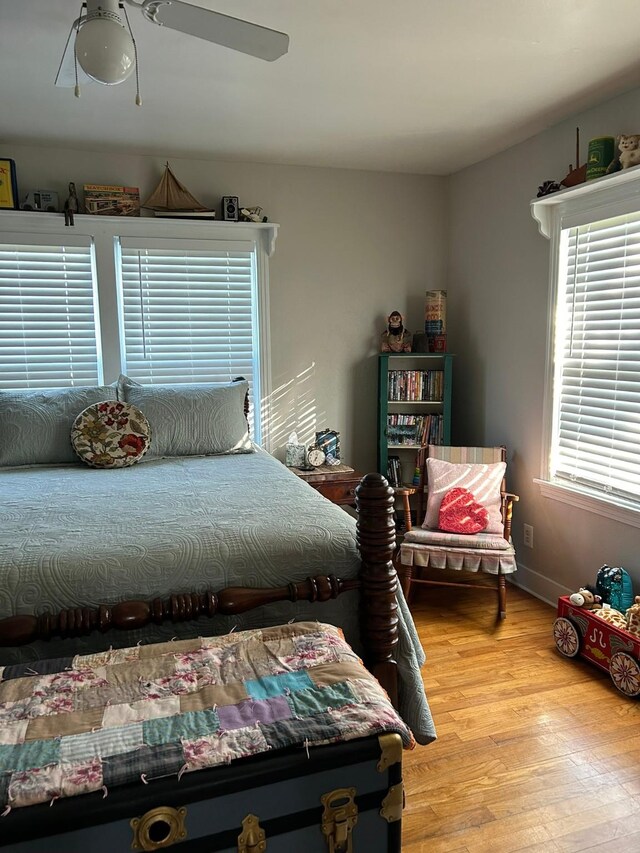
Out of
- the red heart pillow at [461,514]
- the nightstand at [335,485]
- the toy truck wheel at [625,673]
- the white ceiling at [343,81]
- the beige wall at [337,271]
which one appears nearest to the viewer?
the white ceiling at [343,81]

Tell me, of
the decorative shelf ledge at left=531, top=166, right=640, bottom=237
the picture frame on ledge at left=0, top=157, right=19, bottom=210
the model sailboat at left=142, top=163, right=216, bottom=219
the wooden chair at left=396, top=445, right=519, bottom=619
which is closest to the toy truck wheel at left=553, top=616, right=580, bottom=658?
the wooden chair at left=396, top=445, right=519, bottom=619

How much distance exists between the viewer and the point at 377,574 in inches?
73.0

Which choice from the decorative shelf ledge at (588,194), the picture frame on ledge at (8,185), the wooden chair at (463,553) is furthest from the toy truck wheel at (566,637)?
the picture frame on ledge at (8,185)

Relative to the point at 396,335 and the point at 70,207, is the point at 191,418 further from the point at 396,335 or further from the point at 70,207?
the point at 396,335

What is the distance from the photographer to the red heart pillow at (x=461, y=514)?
3314 millimetres

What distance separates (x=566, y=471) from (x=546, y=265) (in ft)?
3.67

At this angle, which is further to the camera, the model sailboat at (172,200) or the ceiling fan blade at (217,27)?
the model sailboat at (172,200)

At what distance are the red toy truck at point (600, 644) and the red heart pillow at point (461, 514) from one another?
2.05 ft

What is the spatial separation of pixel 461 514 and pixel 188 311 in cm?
205

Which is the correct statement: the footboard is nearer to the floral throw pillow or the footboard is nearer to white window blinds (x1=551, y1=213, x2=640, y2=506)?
the floral throw pillow

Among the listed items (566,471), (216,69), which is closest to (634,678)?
(566,471)

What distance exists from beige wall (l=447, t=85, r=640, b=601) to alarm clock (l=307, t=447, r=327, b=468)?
3.47 ft

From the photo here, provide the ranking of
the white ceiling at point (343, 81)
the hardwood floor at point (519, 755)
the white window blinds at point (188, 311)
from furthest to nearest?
the white window blinds at point (188, 311) → the white ceiling at point (343, 81) → the hardwood floor at point (519, 755)

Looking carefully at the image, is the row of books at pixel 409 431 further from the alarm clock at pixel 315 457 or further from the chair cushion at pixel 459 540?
the chair cushion at pixel 459 540
